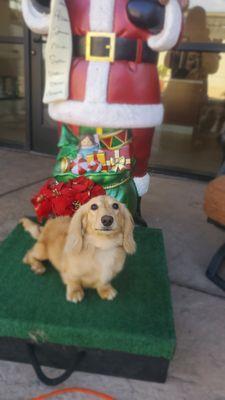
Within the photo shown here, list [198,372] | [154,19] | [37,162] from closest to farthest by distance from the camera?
[198,372], [154,19], [37,162]

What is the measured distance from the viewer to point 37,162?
12.1 ft

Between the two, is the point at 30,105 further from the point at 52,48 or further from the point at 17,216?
the point at 52,48

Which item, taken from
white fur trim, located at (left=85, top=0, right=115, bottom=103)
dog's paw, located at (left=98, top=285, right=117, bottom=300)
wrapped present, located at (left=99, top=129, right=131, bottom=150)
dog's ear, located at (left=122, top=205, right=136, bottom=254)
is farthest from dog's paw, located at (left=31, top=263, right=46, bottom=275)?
white fur trim, located at (left=85, top=0, right=115, bottom=103)

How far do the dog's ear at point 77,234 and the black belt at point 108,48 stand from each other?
2.74ft

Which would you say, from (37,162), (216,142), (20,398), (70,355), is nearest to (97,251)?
(70,355)

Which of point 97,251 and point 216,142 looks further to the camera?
point 216,142

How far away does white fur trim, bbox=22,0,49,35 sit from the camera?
1756 millimetres

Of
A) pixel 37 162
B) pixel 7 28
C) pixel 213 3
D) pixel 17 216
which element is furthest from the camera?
pixel 7 28

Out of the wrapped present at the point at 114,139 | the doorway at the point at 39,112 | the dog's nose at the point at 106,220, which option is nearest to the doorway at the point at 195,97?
the doorway at the point at 39,112

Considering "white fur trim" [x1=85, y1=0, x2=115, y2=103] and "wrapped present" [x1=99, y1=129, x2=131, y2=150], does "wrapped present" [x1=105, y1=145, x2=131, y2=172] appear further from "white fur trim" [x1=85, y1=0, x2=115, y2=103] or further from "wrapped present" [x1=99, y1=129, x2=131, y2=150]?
"white fur trim" [x1=85, y1=0, x2=115, y2=103]

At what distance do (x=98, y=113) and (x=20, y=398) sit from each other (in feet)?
3.90

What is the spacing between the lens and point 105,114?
1696 mm

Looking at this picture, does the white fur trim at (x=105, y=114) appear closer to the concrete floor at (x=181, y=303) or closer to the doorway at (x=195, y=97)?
the concrete floor at (x=181, y=303)

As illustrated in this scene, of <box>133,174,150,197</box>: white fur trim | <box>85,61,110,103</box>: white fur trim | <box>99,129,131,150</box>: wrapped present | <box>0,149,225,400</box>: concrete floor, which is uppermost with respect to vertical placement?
<box>85,61,110,103</box>: white fur trim
